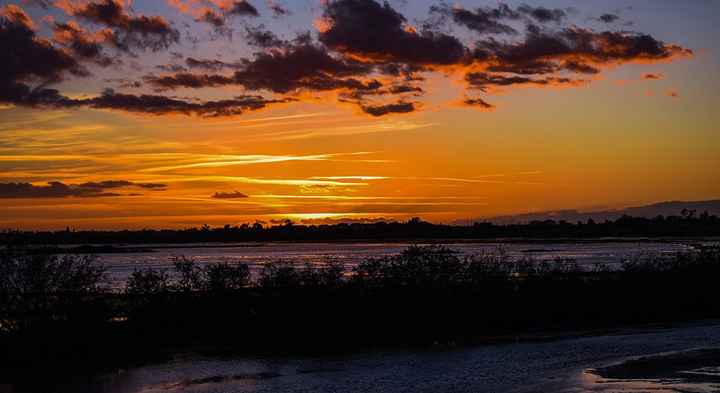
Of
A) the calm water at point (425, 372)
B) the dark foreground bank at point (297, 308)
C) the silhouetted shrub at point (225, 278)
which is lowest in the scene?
the calm water at point (425, 372)

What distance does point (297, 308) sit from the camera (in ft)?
98.8

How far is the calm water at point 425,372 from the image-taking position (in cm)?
2081

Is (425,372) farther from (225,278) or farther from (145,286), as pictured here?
(145,286)

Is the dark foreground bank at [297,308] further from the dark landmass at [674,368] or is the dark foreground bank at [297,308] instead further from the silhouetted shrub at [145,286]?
the dark landmass at [674,368]

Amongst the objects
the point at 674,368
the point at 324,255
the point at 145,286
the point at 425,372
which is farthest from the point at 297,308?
the point at 324,255

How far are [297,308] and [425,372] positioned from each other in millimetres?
8207

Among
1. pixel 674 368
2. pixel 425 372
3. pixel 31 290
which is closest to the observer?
pixel 674 368

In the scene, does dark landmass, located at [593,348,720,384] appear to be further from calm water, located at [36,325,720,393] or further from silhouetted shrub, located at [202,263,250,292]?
silhouetted shrub, located at [202,263,250,292]

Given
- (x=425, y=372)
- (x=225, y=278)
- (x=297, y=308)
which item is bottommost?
(x=425, y=372)

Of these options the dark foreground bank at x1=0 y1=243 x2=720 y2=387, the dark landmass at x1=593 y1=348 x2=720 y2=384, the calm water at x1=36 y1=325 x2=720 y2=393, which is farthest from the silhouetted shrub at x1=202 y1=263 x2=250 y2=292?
the dark landmass at x1=593 y1=348 x2=720 y2=384

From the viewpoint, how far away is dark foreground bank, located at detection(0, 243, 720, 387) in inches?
1006

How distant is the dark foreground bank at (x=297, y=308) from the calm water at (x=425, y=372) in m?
1.86

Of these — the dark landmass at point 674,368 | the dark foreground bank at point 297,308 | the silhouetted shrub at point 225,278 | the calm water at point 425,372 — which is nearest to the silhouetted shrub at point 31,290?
the dark foreground bank at point 297,308

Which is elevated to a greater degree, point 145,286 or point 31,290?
point 31,290
